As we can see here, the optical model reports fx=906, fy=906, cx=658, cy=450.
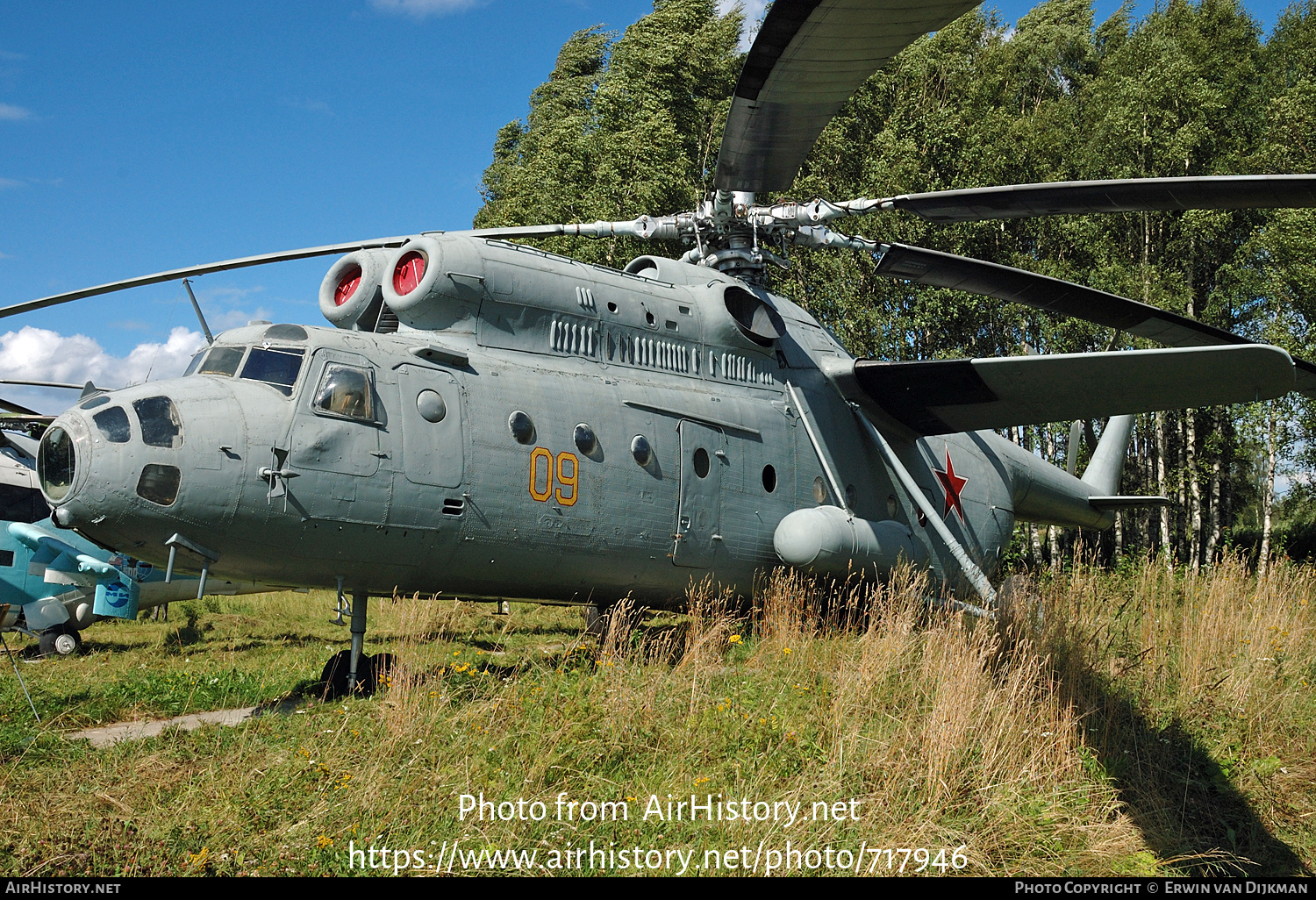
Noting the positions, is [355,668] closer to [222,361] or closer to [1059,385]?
[222,361]

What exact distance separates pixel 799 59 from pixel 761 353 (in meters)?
4.11

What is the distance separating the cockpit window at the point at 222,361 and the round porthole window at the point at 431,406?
137 cm

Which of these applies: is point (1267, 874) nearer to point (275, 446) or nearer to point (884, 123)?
point (275, 446)

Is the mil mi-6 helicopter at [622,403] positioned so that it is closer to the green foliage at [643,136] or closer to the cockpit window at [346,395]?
the cockpit window at [346,395]

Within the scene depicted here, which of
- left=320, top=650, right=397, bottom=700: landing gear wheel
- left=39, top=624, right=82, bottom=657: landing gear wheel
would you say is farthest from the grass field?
left=39, top=624, right=82, bottom=657: landing gear wheel

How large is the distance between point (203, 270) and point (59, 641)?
251 inches

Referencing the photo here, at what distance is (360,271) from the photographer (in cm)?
866

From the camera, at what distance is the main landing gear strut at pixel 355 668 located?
729cm

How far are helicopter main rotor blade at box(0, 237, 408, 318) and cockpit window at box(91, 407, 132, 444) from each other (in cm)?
256

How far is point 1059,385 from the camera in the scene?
938cm

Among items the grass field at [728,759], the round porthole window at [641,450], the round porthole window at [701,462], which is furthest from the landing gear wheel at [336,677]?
the round porthole window at [701,462]

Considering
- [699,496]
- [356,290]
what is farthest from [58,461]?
[699,496]
